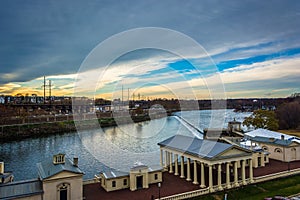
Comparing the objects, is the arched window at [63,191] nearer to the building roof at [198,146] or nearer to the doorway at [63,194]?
the doorway at [63,194]

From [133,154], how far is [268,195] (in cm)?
2071

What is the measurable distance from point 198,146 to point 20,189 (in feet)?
44.5

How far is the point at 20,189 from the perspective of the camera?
16.2 m

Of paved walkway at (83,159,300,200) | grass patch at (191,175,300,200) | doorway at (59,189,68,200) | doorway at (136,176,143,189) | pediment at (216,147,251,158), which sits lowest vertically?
grass patch at (191,175,300,200)

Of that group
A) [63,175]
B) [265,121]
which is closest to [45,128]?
[265,121]

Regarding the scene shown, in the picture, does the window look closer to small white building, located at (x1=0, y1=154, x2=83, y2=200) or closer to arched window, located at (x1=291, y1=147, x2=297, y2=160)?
small white building, located at (x1=0, y1=154, x2=83, y2=200)

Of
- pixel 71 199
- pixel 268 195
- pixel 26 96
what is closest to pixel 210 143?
pixel 268 195

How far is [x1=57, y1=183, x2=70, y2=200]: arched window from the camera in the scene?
1683cm

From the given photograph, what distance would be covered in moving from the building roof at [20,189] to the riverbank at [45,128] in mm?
45299

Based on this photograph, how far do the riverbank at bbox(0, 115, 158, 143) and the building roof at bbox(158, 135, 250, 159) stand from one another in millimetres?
45362

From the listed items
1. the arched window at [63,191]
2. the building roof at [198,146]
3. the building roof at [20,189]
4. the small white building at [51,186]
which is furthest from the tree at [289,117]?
the building roof at [20,189]

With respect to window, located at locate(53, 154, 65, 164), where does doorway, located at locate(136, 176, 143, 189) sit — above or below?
below

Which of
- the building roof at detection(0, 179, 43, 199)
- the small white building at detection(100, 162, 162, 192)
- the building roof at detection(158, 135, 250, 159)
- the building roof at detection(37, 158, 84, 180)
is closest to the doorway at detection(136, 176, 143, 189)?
the small white building at detection(100, 162, 162, 192)

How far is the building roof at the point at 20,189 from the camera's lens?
15.6m
